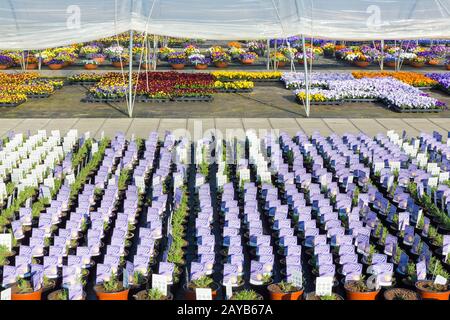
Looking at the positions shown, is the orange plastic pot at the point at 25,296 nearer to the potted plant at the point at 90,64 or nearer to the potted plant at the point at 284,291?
the potted plant at the point at 284,291

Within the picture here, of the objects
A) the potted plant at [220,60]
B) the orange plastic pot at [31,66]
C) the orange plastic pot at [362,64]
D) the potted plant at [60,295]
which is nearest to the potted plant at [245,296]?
the potted plant at [60,295]

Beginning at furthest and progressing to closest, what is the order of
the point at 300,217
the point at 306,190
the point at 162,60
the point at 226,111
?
1. the point at 162,60
2. the point at 226,111
3. the point at 306,190
4. the point at 300,217

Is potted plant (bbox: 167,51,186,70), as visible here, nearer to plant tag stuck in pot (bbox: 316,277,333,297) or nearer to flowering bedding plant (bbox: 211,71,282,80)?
flowering bedding plant (bbox: 211,71,282,80)

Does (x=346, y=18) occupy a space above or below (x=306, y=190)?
above

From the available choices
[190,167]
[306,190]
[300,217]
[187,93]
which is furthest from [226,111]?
[300,217]

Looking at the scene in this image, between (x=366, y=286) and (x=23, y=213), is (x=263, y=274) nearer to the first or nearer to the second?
(x=366, y=286)

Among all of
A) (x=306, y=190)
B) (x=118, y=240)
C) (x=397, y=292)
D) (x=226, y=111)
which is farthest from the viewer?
(x=226, y=111)

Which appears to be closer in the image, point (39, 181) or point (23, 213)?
point (23, 213)

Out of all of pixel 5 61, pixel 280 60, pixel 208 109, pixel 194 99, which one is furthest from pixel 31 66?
pixel 208 109
